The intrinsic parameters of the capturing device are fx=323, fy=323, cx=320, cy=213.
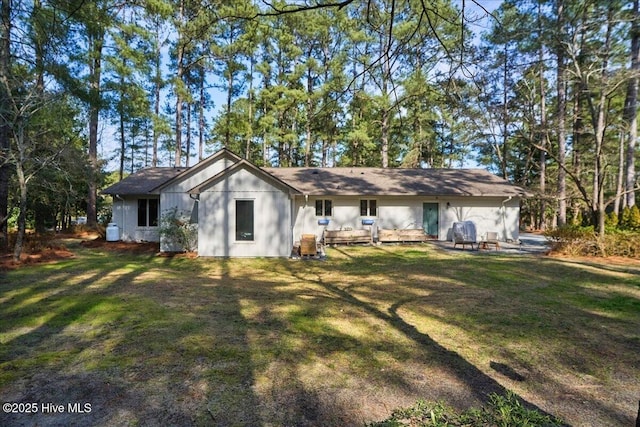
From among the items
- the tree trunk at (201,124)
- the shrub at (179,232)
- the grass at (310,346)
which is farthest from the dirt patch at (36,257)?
the tree trunk at (201,124)

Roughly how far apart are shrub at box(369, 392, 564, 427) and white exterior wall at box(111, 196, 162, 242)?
15.6 metres

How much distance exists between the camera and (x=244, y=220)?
11750 millimetres

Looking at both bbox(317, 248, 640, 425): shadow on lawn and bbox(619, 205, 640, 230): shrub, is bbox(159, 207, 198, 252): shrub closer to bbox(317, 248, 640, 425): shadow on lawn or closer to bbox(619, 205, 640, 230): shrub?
bbox(317, 248, 640, 425): shadow on lawn

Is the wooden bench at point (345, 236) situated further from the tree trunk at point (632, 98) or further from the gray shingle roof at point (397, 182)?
the tree trunk at point (632, 98)

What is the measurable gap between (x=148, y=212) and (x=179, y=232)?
15.1ft

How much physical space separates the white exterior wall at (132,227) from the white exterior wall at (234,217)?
5454mm

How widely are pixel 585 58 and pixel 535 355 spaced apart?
15088 mm

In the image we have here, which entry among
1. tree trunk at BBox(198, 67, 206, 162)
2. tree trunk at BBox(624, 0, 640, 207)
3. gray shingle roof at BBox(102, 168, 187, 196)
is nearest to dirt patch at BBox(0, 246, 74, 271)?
gray shingle roof at BBox(102, 168, 187, 196)

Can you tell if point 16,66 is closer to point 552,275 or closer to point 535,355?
point 535,355

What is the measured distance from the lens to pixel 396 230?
16000 mm

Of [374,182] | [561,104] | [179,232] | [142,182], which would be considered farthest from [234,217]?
[561,104]

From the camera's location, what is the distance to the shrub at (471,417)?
2188 mm

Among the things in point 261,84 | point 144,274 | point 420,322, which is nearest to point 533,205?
point 261,84

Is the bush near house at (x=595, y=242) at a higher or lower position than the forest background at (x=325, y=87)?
lower
